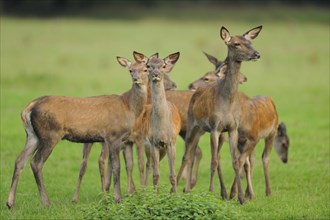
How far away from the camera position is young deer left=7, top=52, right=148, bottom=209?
12.1 m

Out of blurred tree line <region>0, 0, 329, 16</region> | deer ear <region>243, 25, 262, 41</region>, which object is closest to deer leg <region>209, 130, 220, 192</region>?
deer ear <region>243, 25, 262, 41</region>

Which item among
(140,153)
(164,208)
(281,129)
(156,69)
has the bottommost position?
(164,208)

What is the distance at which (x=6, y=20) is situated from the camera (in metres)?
43.3

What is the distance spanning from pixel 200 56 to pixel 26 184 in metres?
21.7

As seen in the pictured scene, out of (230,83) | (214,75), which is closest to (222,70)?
(214,75)

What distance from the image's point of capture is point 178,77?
2908cm

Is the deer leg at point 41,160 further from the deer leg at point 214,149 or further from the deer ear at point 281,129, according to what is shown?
the deer ear at point 281,129

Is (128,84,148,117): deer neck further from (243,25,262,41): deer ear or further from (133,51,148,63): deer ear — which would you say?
(243,25,262,41): deer ear

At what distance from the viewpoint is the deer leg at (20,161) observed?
11891 millimetres

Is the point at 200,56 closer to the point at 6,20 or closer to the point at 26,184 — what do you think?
the point at 6,20

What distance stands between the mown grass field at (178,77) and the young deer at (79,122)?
0.69m

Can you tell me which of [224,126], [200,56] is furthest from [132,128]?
[200,56]

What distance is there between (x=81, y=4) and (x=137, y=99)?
129 ft

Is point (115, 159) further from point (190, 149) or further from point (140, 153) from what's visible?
point (190, 149)
